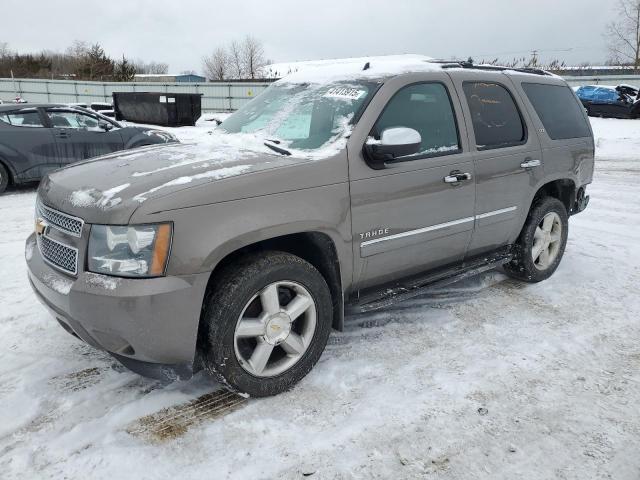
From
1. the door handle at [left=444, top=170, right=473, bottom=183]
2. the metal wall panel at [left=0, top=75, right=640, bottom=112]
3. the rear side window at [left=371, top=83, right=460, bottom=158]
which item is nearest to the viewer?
the rear side window at [left=371, top=83, right=460, bottom=158]

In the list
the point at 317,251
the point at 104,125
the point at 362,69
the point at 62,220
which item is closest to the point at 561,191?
the point at 362,69

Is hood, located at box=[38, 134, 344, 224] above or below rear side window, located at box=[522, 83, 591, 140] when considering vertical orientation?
below

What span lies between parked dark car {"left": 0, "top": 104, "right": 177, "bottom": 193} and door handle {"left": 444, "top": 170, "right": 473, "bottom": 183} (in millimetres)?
5901

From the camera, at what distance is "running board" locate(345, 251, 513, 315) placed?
334cm

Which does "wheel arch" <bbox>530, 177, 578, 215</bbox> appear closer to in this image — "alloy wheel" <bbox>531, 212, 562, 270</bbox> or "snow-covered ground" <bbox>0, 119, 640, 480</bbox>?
"alloy wheel" <bbox>531, 212, 562, 270</bbox>

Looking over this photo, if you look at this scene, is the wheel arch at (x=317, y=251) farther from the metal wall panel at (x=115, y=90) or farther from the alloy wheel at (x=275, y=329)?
the metal wall panel at (x=115, y=90)

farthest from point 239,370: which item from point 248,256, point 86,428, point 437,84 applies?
point 437,84

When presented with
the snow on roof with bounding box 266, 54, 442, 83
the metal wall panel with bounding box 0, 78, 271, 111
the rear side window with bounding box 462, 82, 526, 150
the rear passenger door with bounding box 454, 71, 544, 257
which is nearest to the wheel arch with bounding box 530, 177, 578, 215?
the rear passenger door with bounding box 454, 71, 544, 257

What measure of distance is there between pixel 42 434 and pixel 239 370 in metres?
1.03

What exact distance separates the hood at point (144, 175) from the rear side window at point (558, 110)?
8.60 ft

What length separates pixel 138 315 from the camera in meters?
2.44

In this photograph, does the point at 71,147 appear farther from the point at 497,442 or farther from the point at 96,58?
the point at 96,58

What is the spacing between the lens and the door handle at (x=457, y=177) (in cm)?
359

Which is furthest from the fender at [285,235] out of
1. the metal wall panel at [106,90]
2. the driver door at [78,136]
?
the metal wall panel at [106,90]
